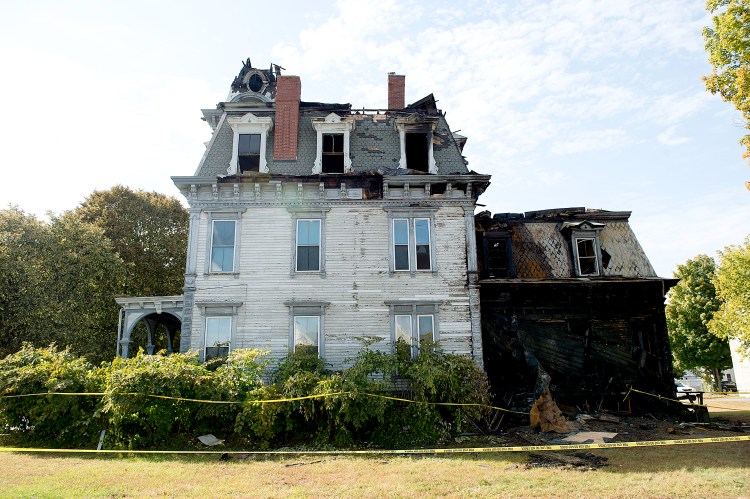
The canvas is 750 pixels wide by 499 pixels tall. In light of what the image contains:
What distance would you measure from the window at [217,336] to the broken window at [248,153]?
5.49 metres

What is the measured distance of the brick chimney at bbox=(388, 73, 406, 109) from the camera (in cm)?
2050

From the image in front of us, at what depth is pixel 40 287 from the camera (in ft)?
76.9

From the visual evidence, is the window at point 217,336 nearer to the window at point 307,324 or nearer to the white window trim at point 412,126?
the window at point 307,324

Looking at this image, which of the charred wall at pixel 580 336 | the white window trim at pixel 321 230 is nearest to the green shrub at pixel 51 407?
the white window trim at pixel 321 230

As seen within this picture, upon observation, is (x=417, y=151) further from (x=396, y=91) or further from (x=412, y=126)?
(x=396, y=91)

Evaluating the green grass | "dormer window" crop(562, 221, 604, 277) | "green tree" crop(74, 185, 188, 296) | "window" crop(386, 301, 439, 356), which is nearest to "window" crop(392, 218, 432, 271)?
"window" crop(386, 301, 439, 356)

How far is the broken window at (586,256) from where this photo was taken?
19.1m

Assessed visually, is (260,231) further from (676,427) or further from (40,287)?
(676,427)

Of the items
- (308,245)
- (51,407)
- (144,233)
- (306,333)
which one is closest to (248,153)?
(308,245)

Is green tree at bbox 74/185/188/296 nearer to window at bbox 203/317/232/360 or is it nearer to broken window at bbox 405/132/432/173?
window at bbox 203/317/232/360

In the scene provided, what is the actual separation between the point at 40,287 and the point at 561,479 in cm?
2386

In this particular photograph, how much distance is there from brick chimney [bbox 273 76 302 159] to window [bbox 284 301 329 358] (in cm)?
547

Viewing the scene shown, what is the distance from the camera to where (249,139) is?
18578 mm

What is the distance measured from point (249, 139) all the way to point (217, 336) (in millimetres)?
7193
